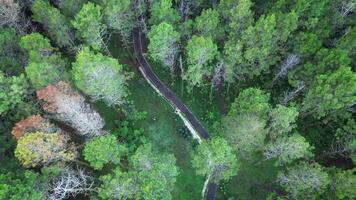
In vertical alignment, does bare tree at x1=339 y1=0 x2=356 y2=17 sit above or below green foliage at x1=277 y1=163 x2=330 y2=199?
above

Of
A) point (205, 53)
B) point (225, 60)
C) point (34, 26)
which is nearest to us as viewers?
point (205, 53)

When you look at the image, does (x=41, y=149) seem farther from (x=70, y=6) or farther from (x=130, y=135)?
(x=70, y=6)

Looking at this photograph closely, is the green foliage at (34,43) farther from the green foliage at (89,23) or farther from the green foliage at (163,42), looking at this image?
the green foliage at (163,42)

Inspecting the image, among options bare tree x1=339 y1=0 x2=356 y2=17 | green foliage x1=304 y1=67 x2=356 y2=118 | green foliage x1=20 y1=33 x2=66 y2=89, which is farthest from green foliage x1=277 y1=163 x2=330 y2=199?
green foliage x1=20 y1=33 x2=66 y2=89

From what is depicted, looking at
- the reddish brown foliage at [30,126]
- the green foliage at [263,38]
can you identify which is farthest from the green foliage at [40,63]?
the green foliage at [263,38]

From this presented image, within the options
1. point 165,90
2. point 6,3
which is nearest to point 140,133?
point 165,90

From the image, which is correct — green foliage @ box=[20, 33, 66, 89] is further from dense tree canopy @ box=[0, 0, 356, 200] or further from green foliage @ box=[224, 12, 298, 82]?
green foliage @ box=[224, 12, 298, 82]

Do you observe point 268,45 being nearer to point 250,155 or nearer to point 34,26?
point 250,155
